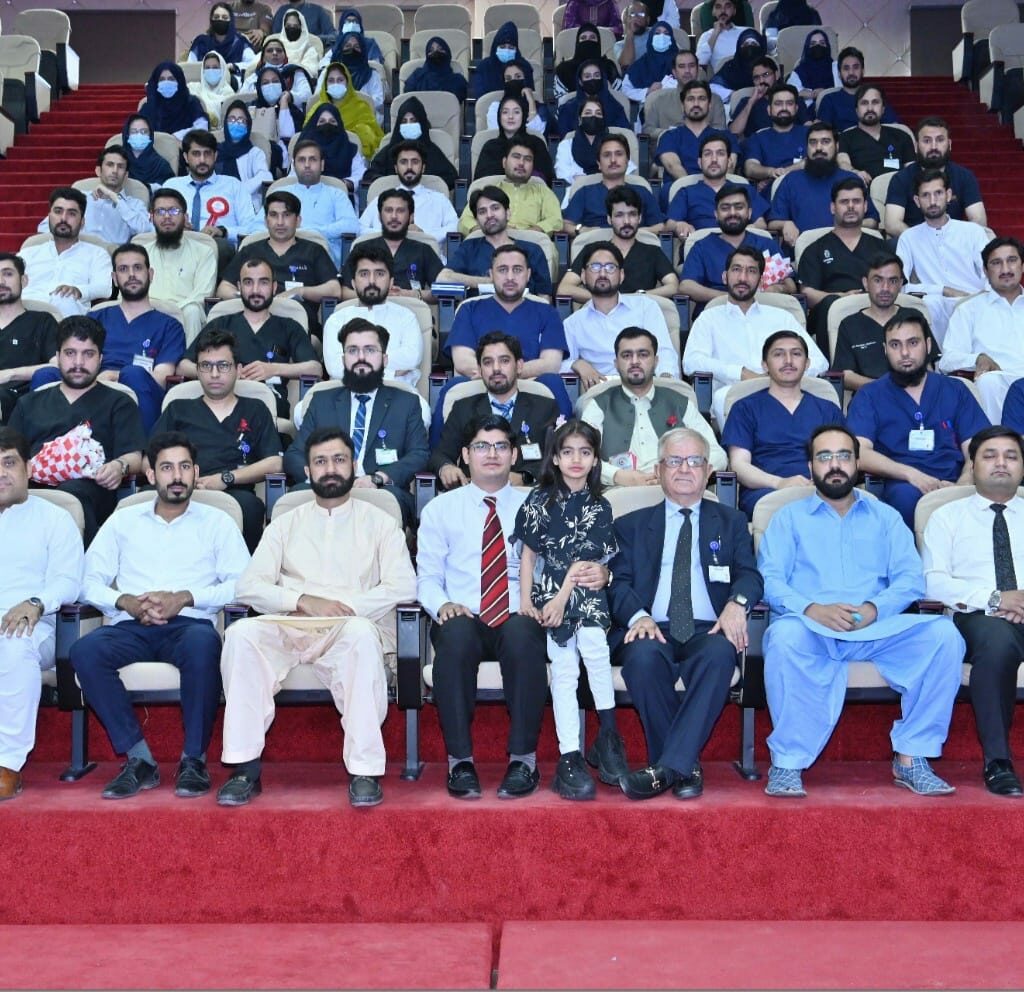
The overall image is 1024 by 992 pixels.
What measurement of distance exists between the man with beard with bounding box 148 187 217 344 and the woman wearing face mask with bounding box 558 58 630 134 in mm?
2750

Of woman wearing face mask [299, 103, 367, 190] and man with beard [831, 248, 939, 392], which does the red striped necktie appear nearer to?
man with beard [831, 248, 939, 392]

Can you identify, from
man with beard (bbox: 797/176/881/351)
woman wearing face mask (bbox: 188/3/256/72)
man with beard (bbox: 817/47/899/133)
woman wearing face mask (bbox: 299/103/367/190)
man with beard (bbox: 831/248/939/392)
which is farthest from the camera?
woman wearing face mask (bbox: 188/3/256/72)

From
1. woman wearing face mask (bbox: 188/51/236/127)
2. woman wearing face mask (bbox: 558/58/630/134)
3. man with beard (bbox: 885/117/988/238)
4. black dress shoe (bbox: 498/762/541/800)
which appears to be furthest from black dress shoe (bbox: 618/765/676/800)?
woman wearing face mask (bbox: 188/51/236/127)

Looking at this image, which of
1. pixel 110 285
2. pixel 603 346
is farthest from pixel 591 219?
pixel 110 285

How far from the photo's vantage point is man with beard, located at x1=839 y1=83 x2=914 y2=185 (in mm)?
7352

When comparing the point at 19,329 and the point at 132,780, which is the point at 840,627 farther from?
the point at 19,329

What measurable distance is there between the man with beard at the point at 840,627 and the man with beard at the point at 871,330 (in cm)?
143

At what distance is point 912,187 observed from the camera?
6543mm

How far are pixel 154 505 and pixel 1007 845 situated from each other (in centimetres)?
254

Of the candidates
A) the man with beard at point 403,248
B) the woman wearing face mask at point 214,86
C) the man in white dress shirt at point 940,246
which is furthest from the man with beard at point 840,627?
the woman wearing face mask at point 214,86

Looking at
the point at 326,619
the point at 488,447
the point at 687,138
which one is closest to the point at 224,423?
the point at 488,447

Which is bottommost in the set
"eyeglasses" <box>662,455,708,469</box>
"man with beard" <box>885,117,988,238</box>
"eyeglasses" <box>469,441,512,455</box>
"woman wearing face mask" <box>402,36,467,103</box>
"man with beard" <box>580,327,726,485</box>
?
"eyeglasses" <box>662,455,708,469</box>

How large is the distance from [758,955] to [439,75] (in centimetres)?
706

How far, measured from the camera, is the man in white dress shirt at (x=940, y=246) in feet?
20.0
